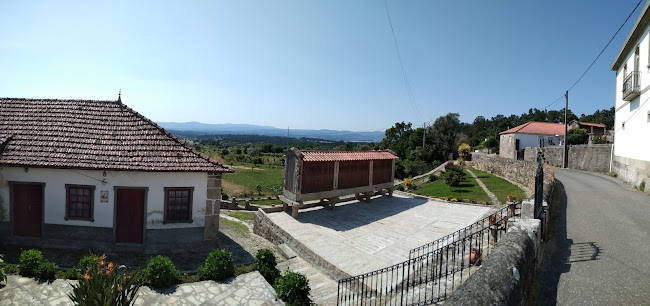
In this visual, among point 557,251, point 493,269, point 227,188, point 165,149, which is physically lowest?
point 227,188

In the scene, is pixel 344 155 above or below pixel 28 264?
above

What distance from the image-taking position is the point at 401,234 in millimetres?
13969

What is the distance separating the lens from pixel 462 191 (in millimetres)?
23891

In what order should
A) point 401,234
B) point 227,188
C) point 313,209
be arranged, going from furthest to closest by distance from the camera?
point 227,188 → point 313,209 → point 401,234

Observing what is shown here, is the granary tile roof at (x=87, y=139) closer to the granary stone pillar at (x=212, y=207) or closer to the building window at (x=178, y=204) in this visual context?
the granary stone pillar at (x=212, y=207)

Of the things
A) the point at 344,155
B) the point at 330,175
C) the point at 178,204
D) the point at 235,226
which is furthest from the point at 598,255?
the point at 235,226

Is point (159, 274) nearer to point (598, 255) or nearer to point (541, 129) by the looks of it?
point (598, 255)

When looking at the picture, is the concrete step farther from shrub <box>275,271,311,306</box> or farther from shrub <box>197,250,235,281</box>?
shrub <box>275,271,311,306</box>

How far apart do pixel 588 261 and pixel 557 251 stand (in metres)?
0.73

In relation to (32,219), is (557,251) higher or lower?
higher

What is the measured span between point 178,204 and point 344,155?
9.07m

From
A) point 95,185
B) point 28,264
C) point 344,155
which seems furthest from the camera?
point 344,155

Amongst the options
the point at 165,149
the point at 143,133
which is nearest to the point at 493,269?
the point at 165,149

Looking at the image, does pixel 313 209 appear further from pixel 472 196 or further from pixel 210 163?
pixel 472 196
